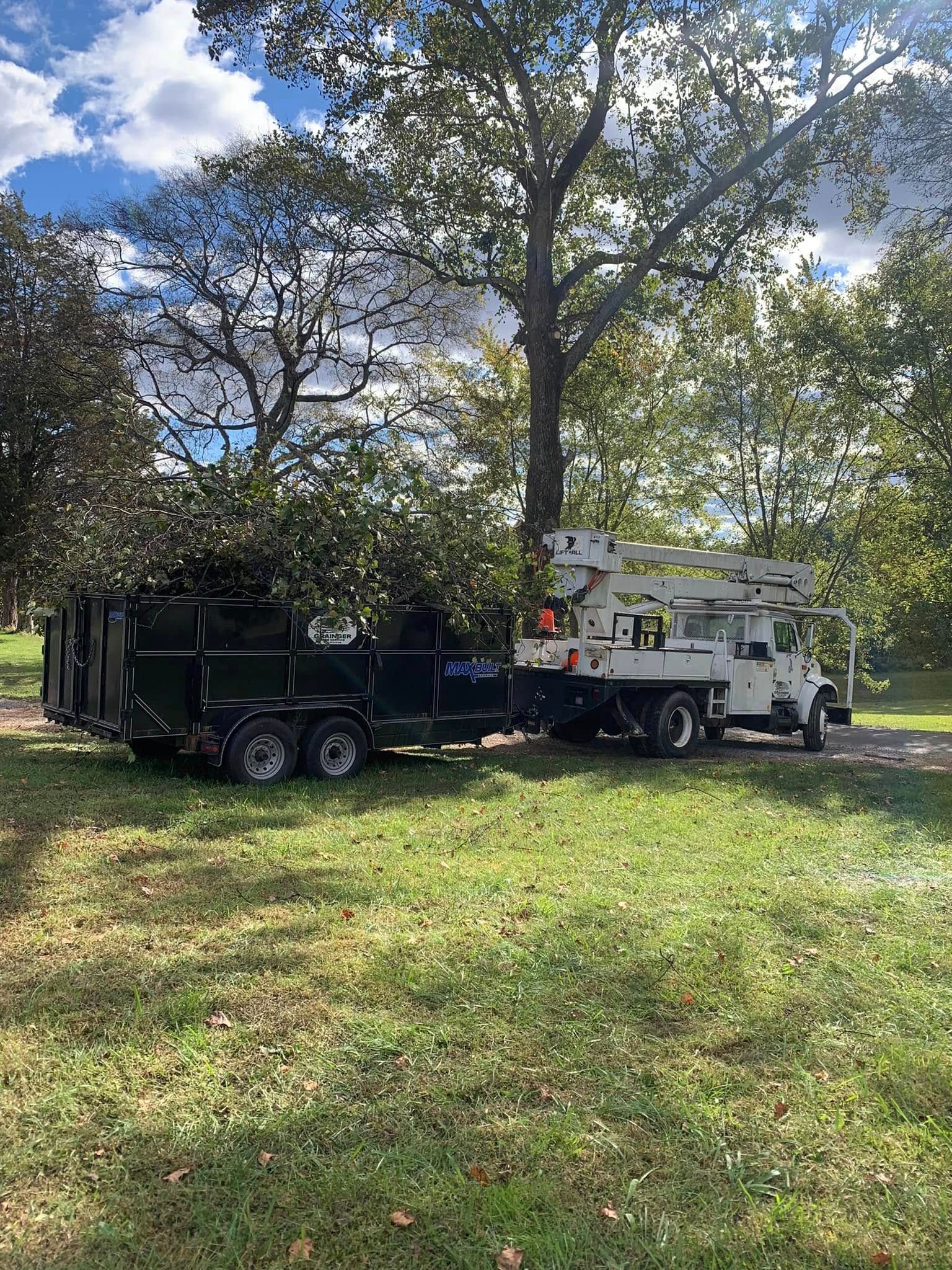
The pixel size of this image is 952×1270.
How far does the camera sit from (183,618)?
345 inches

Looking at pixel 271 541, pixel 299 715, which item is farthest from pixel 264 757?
pixel 271 541

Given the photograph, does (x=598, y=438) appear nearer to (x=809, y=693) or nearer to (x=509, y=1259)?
(x=809, y=693)

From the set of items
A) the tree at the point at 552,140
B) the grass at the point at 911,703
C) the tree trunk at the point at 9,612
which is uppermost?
the tree at the point at 552,140

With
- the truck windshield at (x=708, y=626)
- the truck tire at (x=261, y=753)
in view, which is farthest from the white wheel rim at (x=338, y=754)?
the truck windshield at (x=708, y=626)

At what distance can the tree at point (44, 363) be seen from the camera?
19891 millimetres

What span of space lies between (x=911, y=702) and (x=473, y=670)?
129ft

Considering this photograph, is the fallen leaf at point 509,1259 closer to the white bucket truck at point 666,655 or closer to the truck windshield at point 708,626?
the white bucket truck at point 666,655

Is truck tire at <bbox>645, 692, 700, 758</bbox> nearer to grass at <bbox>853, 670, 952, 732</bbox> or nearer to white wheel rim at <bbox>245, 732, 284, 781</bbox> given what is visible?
white wheel rim at <bbox>245, 732, 284, 781</bbox>

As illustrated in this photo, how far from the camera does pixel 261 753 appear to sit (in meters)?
9.53

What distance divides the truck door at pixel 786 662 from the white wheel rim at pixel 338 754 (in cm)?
861

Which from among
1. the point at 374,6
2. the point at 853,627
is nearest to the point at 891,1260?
the point at 853,627

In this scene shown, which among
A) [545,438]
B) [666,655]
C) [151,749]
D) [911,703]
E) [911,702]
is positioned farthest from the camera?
[911,702]

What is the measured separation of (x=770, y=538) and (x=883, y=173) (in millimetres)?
12968

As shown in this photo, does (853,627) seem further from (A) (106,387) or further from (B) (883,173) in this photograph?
(A) (106,387)
